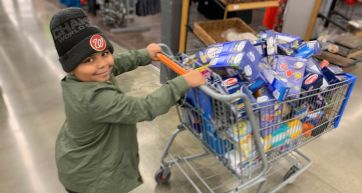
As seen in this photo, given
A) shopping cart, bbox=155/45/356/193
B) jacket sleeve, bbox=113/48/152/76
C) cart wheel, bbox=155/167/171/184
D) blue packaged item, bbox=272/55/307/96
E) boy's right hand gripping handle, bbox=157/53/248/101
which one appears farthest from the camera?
cart wheel, bbox=155/167/171/184

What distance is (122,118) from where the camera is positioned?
3.94 ft

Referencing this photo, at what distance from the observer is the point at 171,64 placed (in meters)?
1.39

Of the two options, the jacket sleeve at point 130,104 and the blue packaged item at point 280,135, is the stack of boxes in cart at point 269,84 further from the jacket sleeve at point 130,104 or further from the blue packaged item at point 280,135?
the jacket sleeve at point 130,104

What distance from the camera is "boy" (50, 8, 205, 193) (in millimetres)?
1177

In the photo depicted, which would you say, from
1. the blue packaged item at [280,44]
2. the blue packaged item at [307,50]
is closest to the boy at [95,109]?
the blue packaged item at [280,44]

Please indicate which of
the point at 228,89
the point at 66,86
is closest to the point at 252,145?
the point at 228,89

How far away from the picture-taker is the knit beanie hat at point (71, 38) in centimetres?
116

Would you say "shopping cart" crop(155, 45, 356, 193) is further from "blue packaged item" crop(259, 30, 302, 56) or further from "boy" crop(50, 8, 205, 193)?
"blue packaged item" crop(259, 30, 302, 56)

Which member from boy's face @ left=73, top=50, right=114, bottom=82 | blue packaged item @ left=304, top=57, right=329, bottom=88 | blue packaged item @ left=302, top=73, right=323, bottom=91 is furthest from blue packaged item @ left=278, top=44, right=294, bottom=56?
boy's face @ left=73, top=50, right=114, bottom=82

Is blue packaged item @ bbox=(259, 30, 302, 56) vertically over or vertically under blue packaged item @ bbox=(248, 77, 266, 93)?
over

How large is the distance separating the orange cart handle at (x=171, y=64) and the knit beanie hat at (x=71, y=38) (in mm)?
347

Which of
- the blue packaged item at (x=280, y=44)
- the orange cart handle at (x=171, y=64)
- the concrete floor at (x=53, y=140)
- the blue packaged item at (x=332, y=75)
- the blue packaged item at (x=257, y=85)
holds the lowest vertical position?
the concrete floor at (x=53, y=140)

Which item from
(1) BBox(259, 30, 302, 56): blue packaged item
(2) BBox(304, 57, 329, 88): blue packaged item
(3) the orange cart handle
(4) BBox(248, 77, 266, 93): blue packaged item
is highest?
(1) BBox(259, 30, 302, 56): blue packaged item

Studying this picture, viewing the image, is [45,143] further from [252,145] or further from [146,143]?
[252,145]
